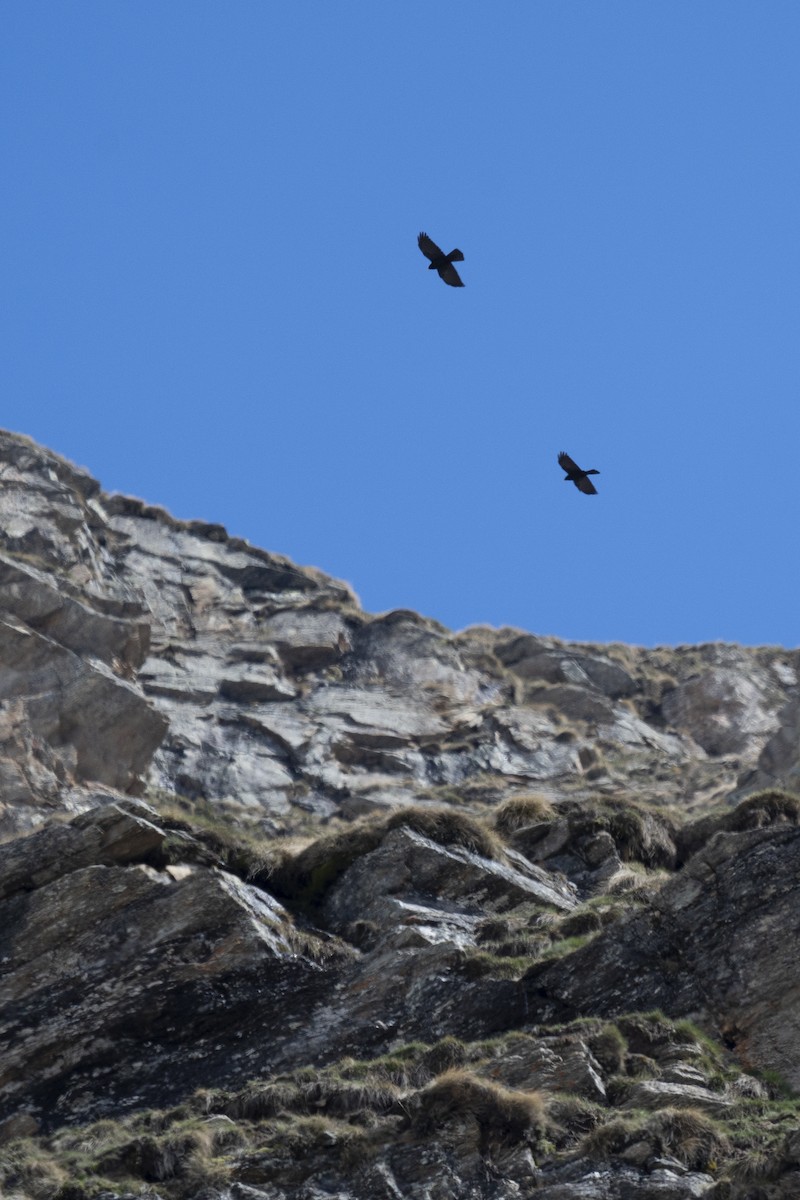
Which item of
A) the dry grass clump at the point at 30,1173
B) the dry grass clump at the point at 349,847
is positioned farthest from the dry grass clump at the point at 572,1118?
the dry grass clump at the point at 349,847

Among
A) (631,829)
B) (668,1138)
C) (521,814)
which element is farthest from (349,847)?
(668,1138)

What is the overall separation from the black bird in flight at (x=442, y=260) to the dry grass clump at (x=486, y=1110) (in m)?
11.4

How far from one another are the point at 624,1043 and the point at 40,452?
35.6m

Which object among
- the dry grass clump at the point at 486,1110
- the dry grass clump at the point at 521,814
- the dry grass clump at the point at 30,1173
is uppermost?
the dry grass clump at the point at 521,814

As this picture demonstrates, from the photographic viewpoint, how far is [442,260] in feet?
82.3

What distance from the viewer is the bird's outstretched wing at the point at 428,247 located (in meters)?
25.2

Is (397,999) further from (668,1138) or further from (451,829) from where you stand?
(451,829)

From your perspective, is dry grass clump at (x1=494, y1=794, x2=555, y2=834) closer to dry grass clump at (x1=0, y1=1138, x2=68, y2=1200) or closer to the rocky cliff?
the rocky cliff

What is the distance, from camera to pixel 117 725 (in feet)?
119

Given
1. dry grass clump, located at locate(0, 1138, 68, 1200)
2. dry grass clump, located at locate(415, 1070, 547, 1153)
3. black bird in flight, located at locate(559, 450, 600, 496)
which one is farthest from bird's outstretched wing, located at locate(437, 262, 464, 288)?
dry grass clump, located at locate(0, 1138, 68, 1200)

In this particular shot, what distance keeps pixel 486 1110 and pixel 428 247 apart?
12.3 m

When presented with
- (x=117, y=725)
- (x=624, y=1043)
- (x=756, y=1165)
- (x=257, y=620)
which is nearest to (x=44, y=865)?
(x=624, y=1043)

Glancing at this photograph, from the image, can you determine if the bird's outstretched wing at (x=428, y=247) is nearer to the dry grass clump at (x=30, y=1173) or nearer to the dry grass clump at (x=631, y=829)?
the dry grass clump at (x=631, y=829)

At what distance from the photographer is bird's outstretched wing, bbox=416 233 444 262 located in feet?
82.6
